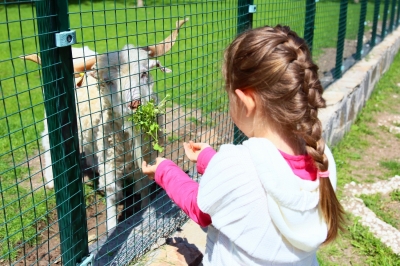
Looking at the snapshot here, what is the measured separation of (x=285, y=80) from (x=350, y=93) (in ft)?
15.1

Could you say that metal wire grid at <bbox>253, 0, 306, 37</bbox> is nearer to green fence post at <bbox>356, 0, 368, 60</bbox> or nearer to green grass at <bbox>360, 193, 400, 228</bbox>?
green grass at <bbox>360, 193, 400, 228</bbox>

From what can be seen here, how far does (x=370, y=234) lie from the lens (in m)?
3.68

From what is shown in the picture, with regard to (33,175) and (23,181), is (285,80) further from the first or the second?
(23,181)

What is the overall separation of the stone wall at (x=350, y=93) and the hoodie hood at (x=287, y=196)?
317 cm

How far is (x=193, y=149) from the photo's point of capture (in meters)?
2.41

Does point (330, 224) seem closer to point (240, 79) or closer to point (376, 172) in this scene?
point (240, 79)

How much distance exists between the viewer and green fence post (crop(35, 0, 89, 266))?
197cm

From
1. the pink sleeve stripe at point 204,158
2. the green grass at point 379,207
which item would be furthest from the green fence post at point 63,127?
the green grass at point 379,207

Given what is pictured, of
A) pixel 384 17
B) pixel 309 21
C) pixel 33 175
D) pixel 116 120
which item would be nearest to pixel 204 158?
pixel 33 175

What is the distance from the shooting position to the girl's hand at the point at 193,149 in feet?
7.67

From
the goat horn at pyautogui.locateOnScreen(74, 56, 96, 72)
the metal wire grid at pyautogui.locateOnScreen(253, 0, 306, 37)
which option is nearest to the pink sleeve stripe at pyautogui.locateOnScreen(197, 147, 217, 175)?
the goat horn at pyautogui.locateOnScreen(74, 56, 96, 72)

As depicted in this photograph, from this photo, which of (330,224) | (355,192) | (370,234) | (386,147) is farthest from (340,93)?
(330,224)

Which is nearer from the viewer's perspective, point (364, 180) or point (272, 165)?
point (272, 165)

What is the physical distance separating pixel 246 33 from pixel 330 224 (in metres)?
0.88
